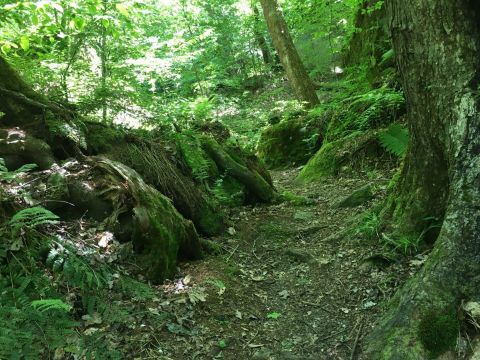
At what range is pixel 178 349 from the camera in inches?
122

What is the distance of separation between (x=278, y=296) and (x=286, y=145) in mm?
6870

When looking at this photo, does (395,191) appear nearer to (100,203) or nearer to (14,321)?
(100,203)

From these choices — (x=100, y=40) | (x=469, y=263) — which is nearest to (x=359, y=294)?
(x=469, y=263)

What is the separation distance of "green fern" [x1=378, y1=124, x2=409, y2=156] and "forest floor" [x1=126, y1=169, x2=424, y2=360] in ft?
3.55

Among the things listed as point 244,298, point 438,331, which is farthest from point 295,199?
point 438,331

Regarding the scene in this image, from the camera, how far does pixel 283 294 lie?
416cm

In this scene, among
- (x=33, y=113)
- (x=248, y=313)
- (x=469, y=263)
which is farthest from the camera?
(x=33, y=113)

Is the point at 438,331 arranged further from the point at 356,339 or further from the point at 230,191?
the point at 230,191

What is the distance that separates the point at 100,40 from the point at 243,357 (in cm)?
599

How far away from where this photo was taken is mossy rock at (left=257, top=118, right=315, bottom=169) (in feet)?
33.5

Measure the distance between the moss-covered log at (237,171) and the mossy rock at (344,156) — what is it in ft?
5.07

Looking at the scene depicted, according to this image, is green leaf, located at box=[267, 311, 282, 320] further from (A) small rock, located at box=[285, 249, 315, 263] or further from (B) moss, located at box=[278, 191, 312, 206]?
(B) moss, located at box=[278, 191, 312, 206]

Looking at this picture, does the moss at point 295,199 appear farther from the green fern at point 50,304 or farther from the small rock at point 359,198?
the green fern at point 50,304

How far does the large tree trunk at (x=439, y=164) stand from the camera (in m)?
2.73
